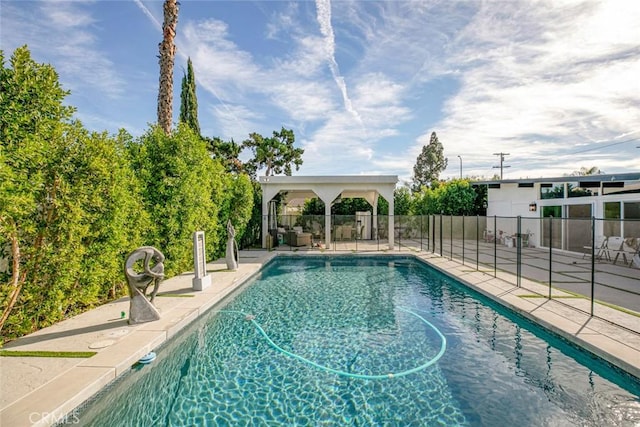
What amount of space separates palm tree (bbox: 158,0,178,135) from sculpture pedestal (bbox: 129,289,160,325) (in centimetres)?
621

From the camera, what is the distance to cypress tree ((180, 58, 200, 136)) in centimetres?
1677

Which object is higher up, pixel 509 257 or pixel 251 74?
pixel 251 74

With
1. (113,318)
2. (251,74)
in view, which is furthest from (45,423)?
(251,74)

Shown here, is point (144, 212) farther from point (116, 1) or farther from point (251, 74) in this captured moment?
point (251, 74)

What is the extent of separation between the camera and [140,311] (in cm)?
501

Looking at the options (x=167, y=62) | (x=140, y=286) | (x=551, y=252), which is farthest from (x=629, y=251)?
(x=167, y=62)

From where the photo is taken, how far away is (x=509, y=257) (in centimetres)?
1218

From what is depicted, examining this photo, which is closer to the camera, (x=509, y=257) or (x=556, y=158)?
(x=509, y=257)

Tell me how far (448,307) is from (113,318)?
254 inches

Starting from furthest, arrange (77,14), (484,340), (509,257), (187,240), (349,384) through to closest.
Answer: (509,257)
(187,240)
(77,14)
(484,340)
(349,384)

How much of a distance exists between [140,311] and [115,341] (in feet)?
2.76

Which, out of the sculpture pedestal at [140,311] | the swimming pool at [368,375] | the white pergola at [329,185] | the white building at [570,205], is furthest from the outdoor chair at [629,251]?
the sculpture pedestal at [140,311]

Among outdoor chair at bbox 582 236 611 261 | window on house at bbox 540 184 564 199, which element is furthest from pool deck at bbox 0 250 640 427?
window on house at bbox 540 184 564 199

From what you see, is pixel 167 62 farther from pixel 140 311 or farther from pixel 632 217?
pixel 632 217
